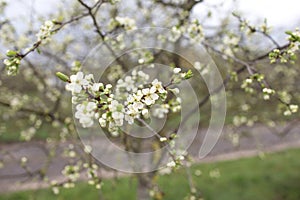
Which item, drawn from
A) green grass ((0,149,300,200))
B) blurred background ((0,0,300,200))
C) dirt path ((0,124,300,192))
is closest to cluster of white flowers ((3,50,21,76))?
blurred background ((0,0,300,200))

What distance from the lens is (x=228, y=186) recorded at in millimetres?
7547

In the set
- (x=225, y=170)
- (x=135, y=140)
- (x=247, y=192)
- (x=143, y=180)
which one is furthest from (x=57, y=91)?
(x=225, y=170)

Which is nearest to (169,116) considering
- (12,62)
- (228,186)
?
(12,62)

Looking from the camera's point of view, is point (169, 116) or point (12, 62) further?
point (169, 116)

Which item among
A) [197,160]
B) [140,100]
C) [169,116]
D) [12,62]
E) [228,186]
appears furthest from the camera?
[228,186]

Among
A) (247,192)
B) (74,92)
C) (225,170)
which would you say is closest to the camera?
(74,92)

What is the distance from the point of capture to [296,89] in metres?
5.95

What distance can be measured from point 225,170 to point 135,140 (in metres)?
5.58

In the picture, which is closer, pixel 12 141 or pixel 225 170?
pixel 225 170

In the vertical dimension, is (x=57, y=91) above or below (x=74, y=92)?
above

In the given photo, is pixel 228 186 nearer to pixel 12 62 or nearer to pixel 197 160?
pixel 197 160

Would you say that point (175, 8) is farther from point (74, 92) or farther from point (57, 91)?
point (74, 92)

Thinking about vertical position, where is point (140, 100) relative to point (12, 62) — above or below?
below

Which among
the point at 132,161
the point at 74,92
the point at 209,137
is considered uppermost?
the point at 209,137
